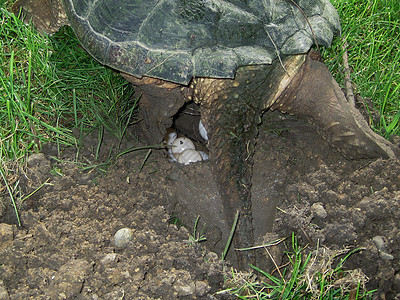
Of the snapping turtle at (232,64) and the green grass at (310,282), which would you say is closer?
the green grass at (310,282)

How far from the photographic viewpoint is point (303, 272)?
181 centimetres

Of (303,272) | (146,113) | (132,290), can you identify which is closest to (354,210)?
(303,272)

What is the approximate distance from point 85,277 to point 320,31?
1731 mm

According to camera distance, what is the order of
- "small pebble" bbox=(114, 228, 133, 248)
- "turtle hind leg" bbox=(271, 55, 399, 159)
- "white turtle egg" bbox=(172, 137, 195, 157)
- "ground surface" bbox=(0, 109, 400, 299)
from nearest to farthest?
"ground surface" bbox=(0, 109, 400, 299)
"small pebble" bbox=(114, 228, 133, 248)
"turtle hind leg" bbox=(271, 55, 399, 159)
"white turtle egg" bbox=(172, 137, 195, 157)

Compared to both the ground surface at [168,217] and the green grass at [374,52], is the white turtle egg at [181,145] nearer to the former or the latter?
the ground surface at [168,217]

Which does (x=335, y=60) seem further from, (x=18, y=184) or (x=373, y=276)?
(x=18, y=184)

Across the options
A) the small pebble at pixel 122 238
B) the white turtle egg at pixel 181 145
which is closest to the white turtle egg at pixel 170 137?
the white turtle egg at pixel 181 145

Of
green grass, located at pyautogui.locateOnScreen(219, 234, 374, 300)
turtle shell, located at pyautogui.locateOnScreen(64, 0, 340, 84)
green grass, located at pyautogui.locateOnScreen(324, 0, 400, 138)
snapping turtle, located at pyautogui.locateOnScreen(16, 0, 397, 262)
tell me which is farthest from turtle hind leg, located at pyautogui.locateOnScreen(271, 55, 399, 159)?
green grass, located at pyautogui.locateOnScreen(219, 234, 374, 300)

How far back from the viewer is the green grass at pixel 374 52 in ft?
9.02

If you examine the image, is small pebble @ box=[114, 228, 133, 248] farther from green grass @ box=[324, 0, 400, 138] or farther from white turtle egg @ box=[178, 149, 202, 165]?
green grass @ box=[324, 0, 400, 138]

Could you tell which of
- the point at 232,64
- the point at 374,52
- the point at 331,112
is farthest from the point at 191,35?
the point at 374,52

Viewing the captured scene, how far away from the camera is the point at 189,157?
269 centimetres

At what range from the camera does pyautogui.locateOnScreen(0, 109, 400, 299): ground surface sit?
1.71m

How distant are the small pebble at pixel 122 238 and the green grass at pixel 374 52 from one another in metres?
1.75
